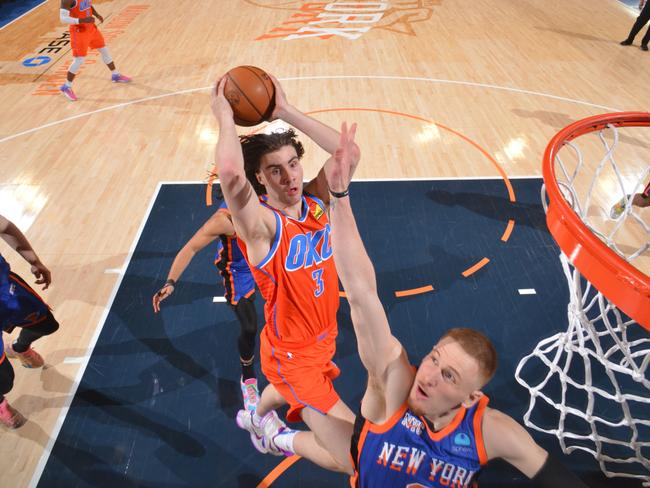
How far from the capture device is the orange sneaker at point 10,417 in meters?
3.25

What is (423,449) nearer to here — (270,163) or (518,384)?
(270,163)

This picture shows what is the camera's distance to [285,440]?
2824 millimetres

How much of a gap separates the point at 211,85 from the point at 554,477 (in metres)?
7.53

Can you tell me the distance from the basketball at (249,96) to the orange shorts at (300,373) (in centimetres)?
117

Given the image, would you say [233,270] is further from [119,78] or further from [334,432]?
[119,78]

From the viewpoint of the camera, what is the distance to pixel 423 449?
5.99 ft

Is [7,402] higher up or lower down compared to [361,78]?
higher up

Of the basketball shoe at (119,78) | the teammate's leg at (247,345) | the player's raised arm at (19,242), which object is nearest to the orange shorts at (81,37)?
the basketball shoe at (119,78)

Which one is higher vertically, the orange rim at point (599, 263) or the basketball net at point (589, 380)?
the orange rim at point (599, 263)

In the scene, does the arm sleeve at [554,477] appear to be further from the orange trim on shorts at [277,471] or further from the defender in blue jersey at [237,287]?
the defender in blue jersey at [237,287]

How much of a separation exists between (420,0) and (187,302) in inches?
405

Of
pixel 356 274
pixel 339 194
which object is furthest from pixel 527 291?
pixel 339 194

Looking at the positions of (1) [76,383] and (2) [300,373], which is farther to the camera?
(1) [76,383]

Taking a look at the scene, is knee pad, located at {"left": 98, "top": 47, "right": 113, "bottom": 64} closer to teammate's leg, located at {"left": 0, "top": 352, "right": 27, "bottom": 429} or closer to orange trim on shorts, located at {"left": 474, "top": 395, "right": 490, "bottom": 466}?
teammate's leg, located at {"left": 0, "top": 352, "right": 27, "bottom": 429}
